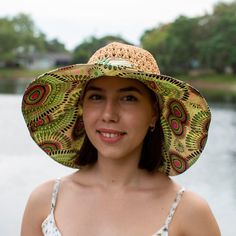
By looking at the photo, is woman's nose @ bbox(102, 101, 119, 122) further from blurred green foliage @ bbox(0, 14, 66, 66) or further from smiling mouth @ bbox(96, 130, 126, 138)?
blurred green foliage @ bbox(0, 14, 66, 66)

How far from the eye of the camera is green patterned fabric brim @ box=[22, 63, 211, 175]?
1377mm

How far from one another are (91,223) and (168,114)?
0.35m

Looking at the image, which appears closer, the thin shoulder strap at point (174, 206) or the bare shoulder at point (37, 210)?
the thin shoulder strap at point (174, 206)

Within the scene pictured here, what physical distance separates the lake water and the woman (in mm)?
3478

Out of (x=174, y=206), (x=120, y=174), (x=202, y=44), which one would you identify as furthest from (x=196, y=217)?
(x=202, y=44)

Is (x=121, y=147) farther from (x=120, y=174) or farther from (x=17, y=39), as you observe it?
(x=17, y=39)

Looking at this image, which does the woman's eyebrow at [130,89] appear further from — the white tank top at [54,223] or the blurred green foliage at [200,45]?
the blurred green foliage at [200,45]

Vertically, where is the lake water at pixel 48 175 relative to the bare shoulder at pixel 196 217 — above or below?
below

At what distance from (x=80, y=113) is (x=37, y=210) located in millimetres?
319

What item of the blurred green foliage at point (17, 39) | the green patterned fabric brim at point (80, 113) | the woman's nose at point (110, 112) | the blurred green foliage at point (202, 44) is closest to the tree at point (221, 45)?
the blurred green foliage at point (202, 44)

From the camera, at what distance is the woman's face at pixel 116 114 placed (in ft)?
4.41

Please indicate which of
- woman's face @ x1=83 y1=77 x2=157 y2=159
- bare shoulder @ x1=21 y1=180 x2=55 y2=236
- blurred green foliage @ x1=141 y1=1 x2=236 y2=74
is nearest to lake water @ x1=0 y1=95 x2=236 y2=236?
bare shoulder @ x1=21 y1=180 x2=55 y2=236

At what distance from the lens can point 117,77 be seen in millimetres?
1371

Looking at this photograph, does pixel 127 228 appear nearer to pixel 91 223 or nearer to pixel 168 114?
pixel 91 223
